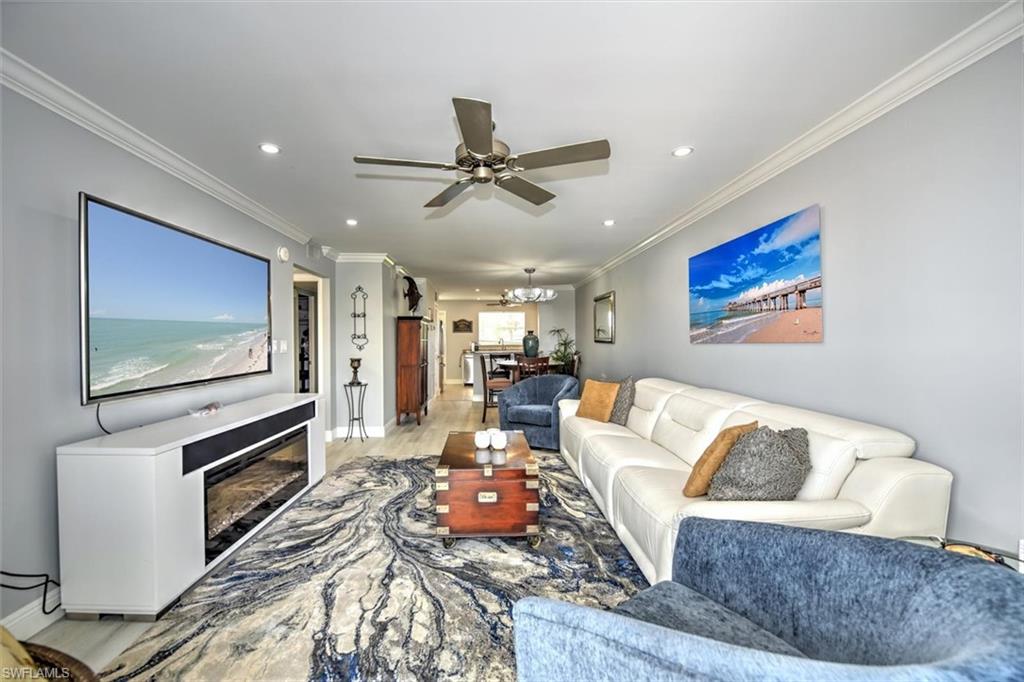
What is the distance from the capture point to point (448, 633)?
5.83ft

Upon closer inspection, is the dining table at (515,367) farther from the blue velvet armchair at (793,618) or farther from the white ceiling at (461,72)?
the blue velvet armchair at (793,618)

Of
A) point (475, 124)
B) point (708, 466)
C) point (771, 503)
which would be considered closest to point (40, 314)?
point (475, 124)

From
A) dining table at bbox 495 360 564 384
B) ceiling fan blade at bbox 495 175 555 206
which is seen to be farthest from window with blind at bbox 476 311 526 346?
ceiling fan blade at bbox 495 175 555 206

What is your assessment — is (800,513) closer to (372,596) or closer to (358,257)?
(372,596)

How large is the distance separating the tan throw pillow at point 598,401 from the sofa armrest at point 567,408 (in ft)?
0.37

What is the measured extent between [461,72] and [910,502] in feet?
8.33

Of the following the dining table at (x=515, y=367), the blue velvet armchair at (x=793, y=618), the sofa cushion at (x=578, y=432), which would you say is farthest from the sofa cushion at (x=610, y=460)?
the dining table at (x=515, y=367)

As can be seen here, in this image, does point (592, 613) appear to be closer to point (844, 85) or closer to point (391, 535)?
point (391, 535)

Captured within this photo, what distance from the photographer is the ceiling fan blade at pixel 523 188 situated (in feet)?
7.36

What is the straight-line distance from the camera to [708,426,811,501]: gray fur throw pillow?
5.93 feet

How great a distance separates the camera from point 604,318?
6672 mm

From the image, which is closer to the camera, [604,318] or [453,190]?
[453,190]

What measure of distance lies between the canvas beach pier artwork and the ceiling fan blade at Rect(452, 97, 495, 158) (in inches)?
77.0

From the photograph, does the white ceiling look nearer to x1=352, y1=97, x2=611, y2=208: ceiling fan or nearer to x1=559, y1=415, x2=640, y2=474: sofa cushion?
x1=352, y1=97, x2=611, y2=208: ceiling fan
